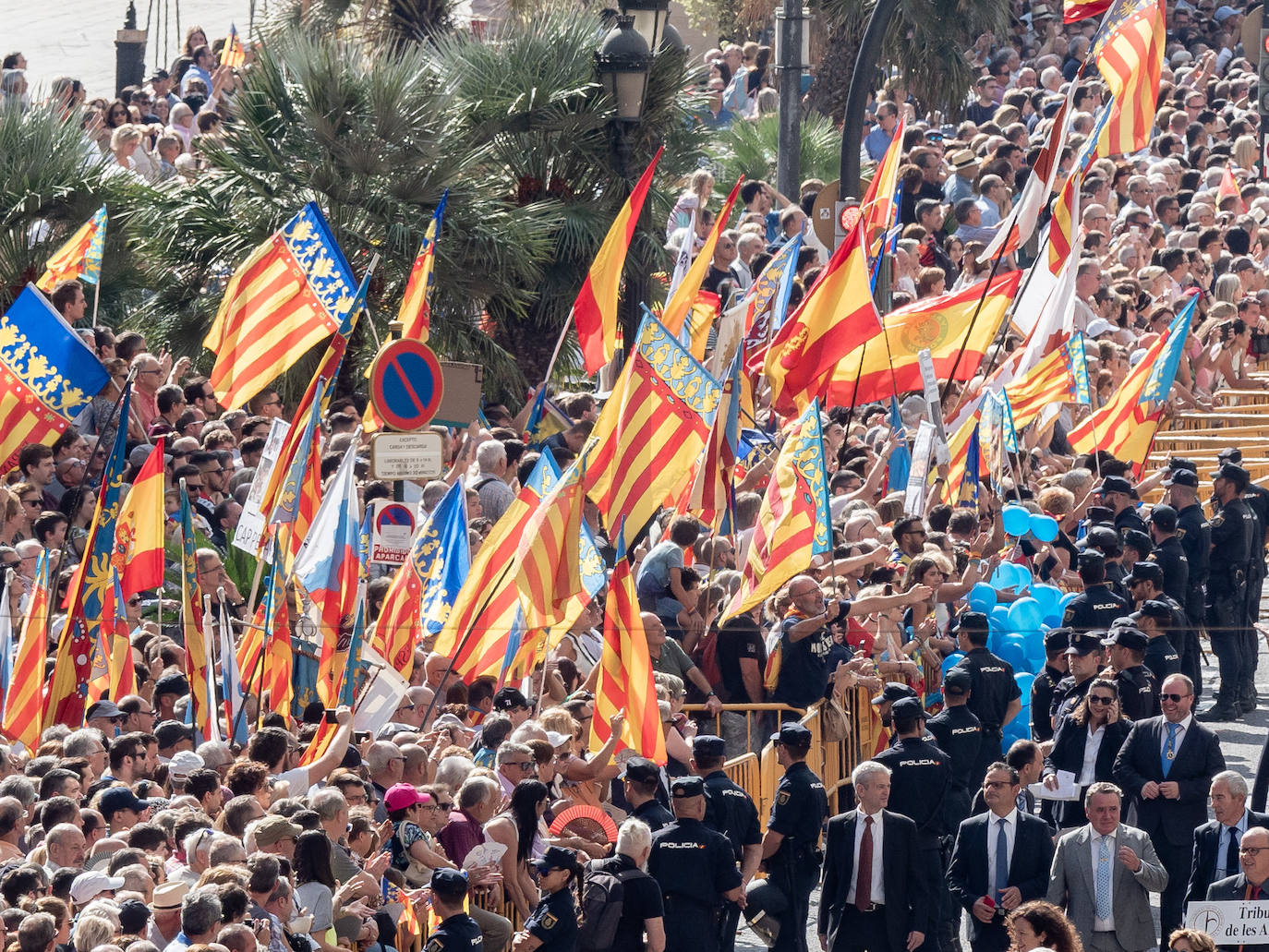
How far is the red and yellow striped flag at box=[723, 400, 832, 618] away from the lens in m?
13.0

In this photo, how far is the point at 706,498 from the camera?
13570mm

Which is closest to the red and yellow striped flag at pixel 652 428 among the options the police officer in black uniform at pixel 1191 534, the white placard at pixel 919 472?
the white placard at pixel 919 472

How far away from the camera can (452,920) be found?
31.4 feet

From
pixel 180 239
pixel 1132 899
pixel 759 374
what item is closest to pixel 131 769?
pixel 1132 899

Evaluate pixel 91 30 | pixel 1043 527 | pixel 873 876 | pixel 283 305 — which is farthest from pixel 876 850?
pixel 91 30

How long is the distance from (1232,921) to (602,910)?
102 inches

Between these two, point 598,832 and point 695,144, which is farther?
point 695,144

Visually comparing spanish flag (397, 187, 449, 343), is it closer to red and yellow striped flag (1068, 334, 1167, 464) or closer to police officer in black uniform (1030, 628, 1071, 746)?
police officer in black uniform (1030, 628, 1071, 746)

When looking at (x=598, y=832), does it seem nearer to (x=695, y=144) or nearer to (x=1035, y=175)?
(x=1035, y=175)

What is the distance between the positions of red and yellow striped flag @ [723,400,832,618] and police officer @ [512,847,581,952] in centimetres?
295

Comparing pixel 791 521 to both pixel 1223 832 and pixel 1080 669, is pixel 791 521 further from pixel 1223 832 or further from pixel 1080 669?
pixel 1223 832

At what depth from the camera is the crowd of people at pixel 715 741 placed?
31.5 feet

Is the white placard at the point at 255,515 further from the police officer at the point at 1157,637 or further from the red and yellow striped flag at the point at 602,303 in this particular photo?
the police officer at the point at 1157,637

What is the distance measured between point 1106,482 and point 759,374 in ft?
8.42
